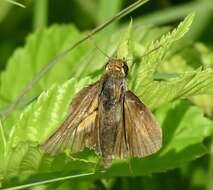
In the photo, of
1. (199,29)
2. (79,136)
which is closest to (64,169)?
(79,136)

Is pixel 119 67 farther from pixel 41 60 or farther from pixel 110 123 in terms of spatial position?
pixel 41 60

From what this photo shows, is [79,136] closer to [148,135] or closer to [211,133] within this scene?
[148,135]

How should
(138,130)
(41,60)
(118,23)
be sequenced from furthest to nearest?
(118,23)
(41,60)
(138,130)

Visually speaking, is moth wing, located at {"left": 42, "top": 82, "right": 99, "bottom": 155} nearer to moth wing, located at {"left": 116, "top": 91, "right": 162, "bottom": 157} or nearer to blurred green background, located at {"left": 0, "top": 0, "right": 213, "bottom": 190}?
moth wing, located at {"left": 116, "top": 91, "right": 162, "bottom": 157}

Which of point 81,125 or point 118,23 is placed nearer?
point 81,125

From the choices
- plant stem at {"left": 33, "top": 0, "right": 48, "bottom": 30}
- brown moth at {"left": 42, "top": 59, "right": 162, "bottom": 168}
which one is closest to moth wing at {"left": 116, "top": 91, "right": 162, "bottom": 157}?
brown moth at {"left": 42, "top": 59, "right": 162, "bottom": 168}

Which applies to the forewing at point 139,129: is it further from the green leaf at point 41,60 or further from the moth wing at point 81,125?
the green leaf at point 41,60

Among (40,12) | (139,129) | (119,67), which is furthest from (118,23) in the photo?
(139,129)

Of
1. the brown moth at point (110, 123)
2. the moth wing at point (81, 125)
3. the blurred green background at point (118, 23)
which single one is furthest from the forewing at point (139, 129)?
the blurred green background at point (118, 23)

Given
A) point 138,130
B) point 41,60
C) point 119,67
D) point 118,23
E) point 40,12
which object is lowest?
point 138,130
